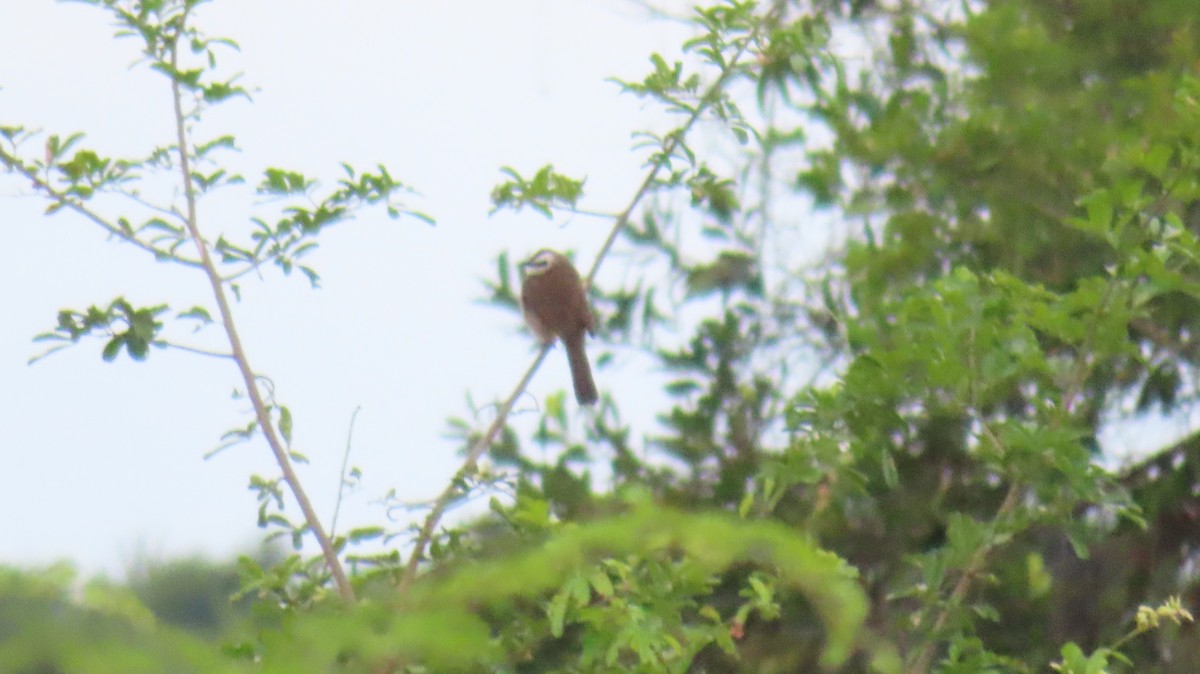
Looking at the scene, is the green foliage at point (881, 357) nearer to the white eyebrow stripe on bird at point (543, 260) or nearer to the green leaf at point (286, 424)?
the green leaf at point (286, 424)

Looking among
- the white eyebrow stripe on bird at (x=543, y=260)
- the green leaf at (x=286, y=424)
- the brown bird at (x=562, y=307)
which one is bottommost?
the green leaf at (x=286, y=424)

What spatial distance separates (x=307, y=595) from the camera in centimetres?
292

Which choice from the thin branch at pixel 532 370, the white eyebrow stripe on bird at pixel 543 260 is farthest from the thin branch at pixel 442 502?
the white eyebrow stripe on bird at pixel 543 260

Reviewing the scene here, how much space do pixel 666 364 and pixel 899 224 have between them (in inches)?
37.3

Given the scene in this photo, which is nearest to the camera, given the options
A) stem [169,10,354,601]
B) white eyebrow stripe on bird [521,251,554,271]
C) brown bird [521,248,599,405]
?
stem [169,10,354,601]

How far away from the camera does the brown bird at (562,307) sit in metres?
5.30

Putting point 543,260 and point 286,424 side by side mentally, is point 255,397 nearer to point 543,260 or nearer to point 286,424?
point 286,424

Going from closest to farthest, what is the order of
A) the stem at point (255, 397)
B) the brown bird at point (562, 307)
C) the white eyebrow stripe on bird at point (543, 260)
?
1. the stem at point (255, 397)
2. the brown bird at point (562, 307)
3. the white eyebrow stripe on bird at point (543, 260)

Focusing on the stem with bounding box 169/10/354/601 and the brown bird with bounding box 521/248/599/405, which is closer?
the stem with bounding box 169/10/354/601

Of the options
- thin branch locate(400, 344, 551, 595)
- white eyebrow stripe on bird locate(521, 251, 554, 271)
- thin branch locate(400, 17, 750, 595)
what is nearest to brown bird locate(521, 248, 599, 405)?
white eyebrow stripe on bird locate(521, 251, 554, 271)

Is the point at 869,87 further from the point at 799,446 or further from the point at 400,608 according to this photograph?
the point at 400,608

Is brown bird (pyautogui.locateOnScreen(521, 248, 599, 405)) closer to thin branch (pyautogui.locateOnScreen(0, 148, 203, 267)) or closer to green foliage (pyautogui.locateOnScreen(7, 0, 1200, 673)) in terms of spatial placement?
green foliage (pyautogui.locateOnScreen(7, 0, 1200, 673))

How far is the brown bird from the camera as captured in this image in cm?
530

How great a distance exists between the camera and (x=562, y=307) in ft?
18.9
